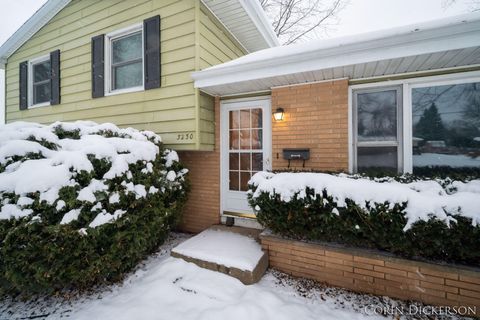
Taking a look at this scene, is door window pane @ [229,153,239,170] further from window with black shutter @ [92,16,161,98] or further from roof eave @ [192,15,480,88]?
window with black shutter @ [92,16,161,98]

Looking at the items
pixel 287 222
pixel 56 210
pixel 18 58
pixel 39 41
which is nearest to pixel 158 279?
pixel 56 210

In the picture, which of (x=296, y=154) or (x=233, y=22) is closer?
(x=296, y=154)

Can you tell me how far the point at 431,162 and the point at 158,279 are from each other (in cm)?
442

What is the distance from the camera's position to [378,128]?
372cm

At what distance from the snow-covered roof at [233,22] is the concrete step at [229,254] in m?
4.49

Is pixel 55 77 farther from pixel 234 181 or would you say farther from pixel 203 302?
pixel 203 302

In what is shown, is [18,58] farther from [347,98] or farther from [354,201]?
[354,201]

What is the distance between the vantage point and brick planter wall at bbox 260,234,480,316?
2.47m

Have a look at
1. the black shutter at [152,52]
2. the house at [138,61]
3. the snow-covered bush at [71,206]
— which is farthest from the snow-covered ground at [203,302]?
the black shutter at [152,52]

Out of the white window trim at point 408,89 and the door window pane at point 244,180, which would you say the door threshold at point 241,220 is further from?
the white window trim at point 408,89

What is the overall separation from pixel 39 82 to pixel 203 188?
5.81 meters

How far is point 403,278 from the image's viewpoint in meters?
2.69

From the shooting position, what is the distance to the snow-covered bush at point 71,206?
7.90 ft

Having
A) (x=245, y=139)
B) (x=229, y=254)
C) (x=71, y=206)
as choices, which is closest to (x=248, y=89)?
(x=245, y=139)
